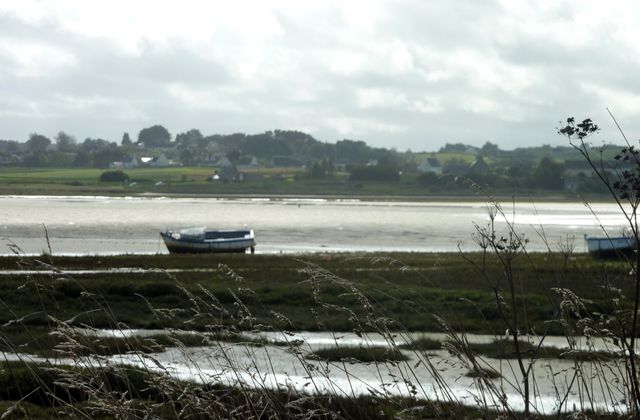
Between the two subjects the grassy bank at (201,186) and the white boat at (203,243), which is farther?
the grassy bank at (201,186)

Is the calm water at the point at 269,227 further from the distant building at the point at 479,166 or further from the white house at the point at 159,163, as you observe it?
the white house at the point at 159,163

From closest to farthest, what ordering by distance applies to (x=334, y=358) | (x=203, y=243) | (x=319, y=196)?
(x=334, y=358)
(x=203, y=243)
(x=319, y=196)

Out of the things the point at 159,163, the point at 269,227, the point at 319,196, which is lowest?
the point at 319,196

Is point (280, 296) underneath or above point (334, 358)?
underneath

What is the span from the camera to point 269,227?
213ft

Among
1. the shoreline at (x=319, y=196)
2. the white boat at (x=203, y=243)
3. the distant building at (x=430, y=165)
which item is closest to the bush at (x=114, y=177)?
the shoreline at (x=319, y=196)

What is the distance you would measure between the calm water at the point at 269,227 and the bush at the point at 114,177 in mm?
47944

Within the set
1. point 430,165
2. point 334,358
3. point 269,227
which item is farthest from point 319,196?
point 334,358

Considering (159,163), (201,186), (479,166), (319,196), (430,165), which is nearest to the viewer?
(319,196)

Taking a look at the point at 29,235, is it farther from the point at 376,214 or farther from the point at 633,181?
the point at 633,181

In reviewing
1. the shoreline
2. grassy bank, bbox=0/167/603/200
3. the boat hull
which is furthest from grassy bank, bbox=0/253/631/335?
grassy bank, bbox=0/167/603/200

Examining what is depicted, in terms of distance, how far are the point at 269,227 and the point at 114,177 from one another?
91649mm

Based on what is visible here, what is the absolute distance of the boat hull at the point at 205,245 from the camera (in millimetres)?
42156

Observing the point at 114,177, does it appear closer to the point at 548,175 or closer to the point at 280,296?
the point at 548,175
